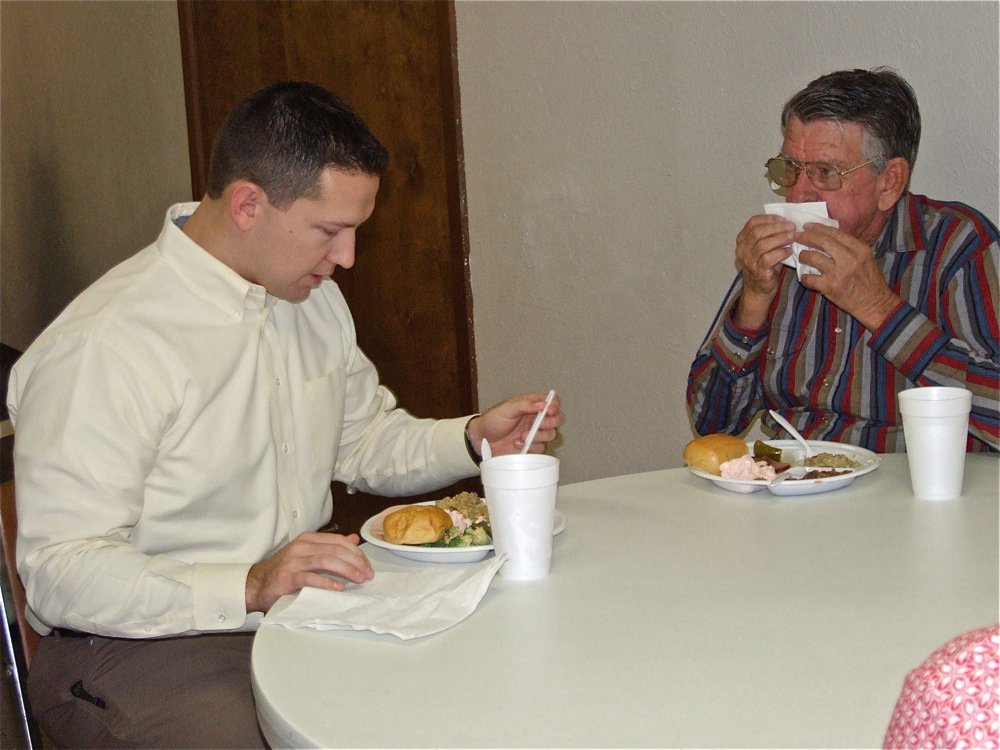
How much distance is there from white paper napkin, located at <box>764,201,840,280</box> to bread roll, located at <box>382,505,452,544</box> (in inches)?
35.2

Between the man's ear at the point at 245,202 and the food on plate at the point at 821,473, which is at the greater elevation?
the man's ear at the point at 245,202

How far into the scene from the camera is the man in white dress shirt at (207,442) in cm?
142

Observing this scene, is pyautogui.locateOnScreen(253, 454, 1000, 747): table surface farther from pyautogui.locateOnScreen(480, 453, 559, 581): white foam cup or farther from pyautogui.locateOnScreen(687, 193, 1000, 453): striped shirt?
pyautogui.locateOnScreen(687, 193, 1000, 453): striped shirt

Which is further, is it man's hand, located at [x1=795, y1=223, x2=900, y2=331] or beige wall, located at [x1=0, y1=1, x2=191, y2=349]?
beige wall, located at [x1=0, y1=1, x2=191, y2=349]

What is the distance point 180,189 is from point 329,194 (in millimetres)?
2647

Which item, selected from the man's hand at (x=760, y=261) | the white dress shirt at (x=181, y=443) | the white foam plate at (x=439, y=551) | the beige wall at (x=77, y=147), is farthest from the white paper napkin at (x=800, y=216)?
the beige wall at (x=77, y=147)

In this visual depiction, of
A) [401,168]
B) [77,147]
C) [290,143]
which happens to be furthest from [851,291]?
[77,147]

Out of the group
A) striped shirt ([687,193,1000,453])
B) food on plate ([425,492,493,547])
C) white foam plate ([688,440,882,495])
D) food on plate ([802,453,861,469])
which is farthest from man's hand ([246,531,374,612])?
striped shirt ([687,193,1000,453])

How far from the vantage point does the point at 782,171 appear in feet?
6.88

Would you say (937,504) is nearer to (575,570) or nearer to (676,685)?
(575,570)

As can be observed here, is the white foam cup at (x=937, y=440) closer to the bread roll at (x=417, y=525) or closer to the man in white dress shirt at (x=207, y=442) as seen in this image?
the man in white dress shirt at (x=207, y=442)

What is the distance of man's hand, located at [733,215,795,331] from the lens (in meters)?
2.00

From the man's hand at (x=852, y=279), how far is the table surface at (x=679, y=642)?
1.64 ft

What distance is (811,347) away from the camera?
210cm
